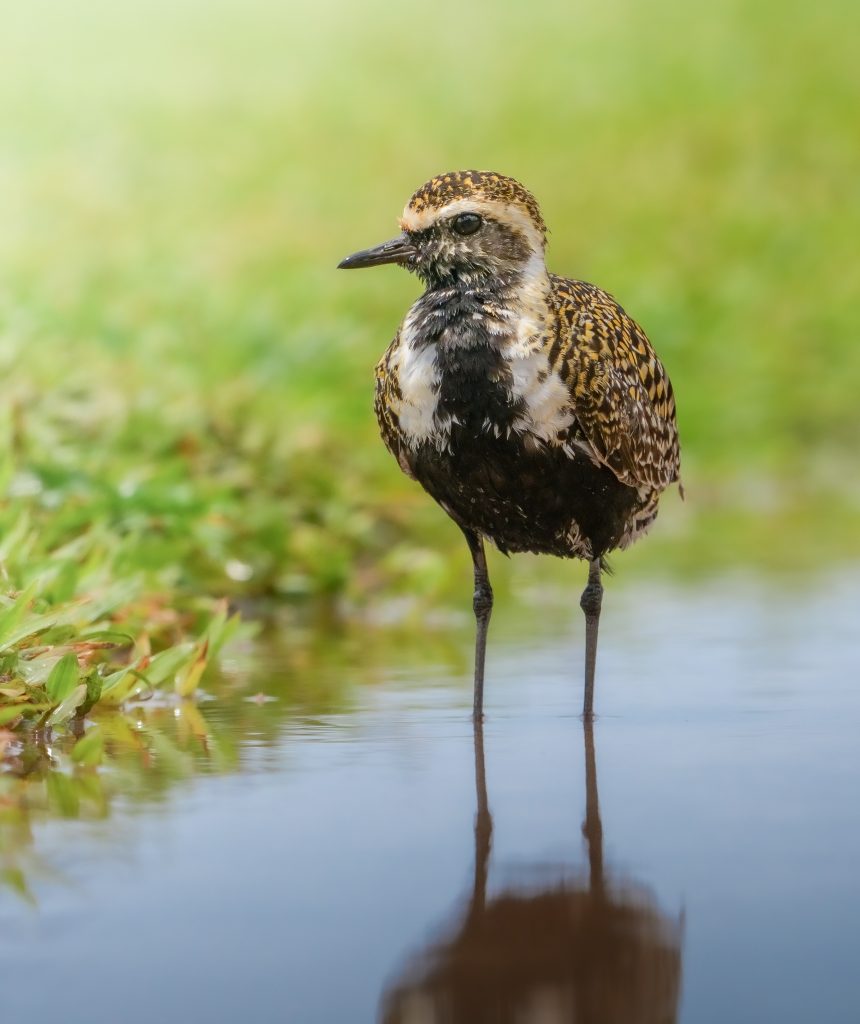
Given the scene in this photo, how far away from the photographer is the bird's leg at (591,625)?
6.17m

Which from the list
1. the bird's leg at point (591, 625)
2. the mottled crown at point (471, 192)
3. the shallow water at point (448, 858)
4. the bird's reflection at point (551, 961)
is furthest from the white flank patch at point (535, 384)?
the bird's reflection at point (551, 961)

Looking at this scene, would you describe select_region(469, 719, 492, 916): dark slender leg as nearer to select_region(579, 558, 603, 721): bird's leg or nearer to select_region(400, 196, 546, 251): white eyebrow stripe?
select_region(579, 558, 603, 721): bird's leg

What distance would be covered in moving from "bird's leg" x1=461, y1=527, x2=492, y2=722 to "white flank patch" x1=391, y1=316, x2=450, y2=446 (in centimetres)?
48

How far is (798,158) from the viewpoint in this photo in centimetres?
2341

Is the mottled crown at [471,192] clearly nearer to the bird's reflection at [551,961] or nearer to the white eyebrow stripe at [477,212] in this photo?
the white eyebrow stripe at [477,212]

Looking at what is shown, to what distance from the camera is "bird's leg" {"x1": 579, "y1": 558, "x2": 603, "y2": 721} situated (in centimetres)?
617

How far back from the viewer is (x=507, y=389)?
569cm

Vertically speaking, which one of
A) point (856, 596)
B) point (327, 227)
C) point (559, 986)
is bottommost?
point (559, 986)

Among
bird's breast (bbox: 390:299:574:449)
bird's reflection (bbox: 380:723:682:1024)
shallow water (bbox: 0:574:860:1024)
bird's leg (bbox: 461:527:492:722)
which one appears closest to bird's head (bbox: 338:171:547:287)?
bird's breast (bbox: 390:299:574:449)

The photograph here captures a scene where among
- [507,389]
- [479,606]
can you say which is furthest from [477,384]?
[479,606]

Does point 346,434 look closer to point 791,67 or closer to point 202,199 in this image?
point 202,199

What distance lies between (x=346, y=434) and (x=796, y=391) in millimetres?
9389

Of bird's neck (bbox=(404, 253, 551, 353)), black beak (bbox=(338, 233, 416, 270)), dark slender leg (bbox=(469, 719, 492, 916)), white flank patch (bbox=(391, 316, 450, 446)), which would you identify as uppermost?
black beak (bbox=(338, 233, 416, 270))

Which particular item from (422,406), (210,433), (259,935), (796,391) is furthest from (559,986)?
(796,391)
